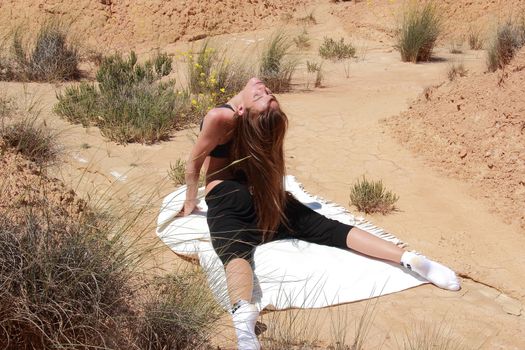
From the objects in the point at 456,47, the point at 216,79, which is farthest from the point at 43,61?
the point at 456,47

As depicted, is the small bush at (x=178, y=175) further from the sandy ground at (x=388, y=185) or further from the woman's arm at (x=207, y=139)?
the woman's arm at (x=207, y=139)

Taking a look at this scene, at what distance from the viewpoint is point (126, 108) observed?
5.44 m

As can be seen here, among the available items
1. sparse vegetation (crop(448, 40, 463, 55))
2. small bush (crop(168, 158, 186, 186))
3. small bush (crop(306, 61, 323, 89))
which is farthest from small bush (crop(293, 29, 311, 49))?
small bush (crop(168, 158, 186, 186))

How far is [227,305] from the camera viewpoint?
2.78m

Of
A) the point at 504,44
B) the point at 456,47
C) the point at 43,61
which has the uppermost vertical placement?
the point at 504,44

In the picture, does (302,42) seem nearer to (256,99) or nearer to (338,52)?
(338,52)

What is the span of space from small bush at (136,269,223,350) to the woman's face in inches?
45.3

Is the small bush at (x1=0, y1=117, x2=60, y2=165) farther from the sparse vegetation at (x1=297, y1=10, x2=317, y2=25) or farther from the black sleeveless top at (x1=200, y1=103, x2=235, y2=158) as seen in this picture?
the sparse vegetation at (x1=297, y1=10, x2=317, y2=25)

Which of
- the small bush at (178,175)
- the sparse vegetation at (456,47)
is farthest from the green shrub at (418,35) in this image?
the small bush at (178,175)

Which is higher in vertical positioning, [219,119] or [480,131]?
[219,119]

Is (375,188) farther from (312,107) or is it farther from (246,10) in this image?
(246,10)

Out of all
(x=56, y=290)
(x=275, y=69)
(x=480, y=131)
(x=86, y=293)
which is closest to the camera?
(x=56, y=290)

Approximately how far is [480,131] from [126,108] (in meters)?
3.04

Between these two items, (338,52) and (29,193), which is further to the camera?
(338,52)
